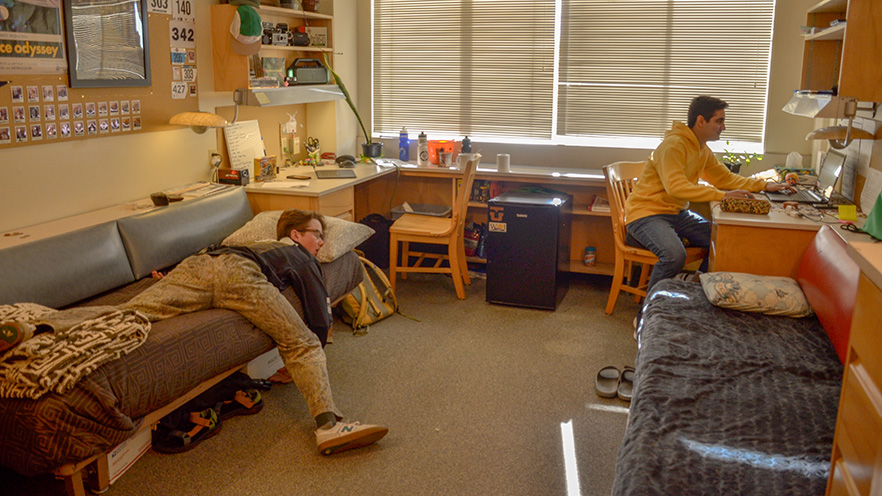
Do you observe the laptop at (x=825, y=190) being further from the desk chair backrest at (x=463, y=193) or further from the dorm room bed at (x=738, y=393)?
the desk chair backrest at (x=463, y=193)

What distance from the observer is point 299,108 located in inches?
202

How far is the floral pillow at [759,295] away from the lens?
299 cm

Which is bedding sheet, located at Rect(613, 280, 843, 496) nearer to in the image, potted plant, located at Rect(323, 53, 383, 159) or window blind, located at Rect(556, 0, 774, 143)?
window blind, located at Rect(556, 0, 774, 143)

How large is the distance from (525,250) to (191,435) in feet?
7.55

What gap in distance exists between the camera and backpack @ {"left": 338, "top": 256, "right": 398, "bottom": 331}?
161 inches

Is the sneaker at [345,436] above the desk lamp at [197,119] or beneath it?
beneath

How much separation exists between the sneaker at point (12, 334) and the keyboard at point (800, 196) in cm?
344

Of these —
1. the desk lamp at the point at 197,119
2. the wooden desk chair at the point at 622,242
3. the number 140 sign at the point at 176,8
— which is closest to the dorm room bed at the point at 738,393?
the wooden desk chair at the point at 622,242

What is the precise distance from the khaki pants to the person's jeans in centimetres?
183

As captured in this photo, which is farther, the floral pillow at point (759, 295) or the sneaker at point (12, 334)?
the floral pillow at point (759, 295)

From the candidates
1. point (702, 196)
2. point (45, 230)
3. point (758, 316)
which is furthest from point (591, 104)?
point (45, 230)

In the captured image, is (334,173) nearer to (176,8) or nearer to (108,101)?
(176,8)

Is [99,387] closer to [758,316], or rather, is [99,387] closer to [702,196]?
[758,316]

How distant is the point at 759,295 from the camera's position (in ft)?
9.93
